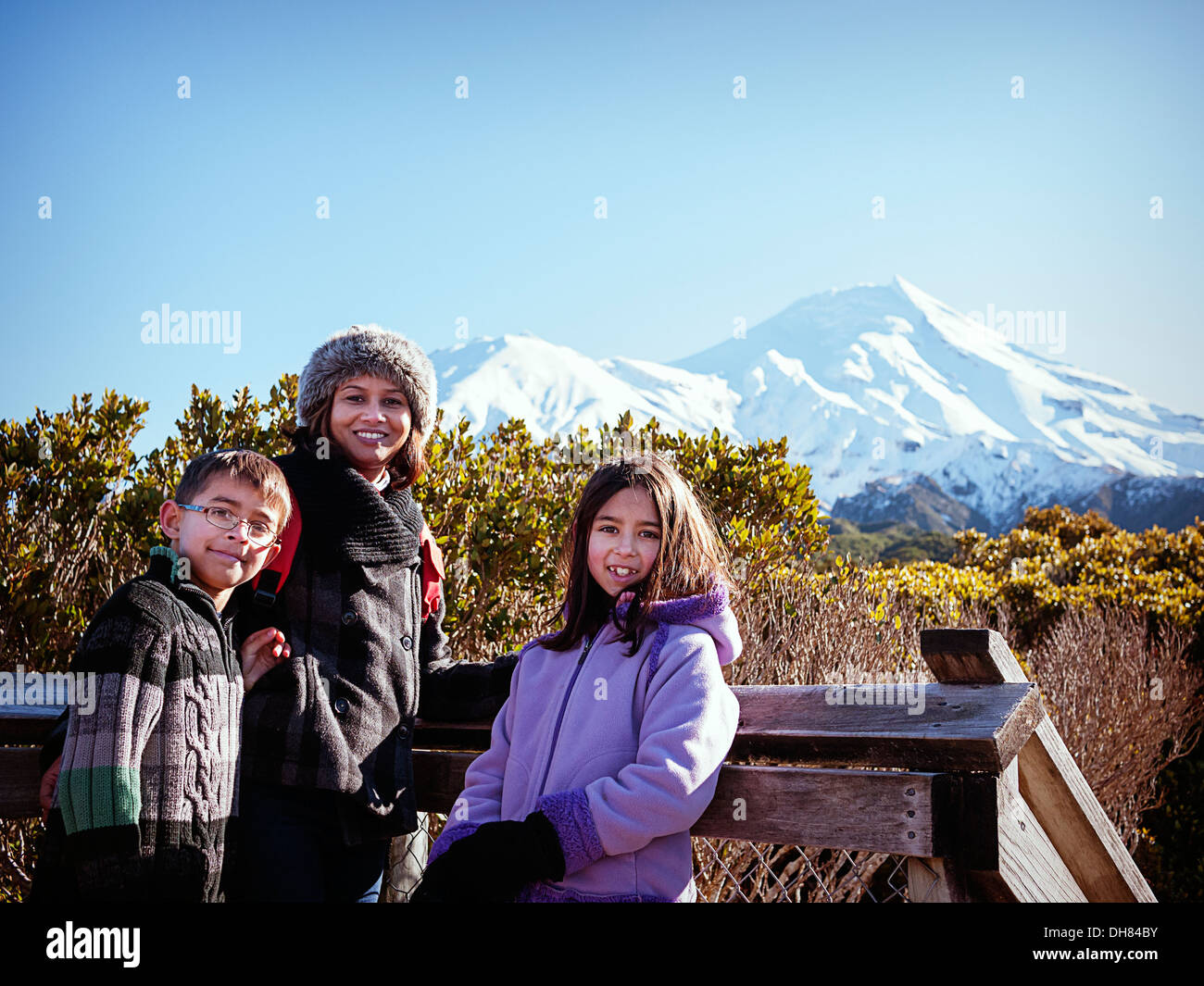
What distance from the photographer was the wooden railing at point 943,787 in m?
1.51

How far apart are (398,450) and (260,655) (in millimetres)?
606

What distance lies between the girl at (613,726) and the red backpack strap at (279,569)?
533 mm

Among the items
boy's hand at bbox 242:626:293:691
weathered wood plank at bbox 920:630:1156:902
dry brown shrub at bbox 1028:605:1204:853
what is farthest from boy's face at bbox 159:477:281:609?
dry brown shrub at bbox 1028:605:1204:853

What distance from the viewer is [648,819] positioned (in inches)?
62.1

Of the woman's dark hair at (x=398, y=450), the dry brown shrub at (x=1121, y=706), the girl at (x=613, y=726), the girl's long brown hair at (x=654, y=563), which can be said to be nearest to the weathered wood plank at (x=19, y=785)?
the woman's dark hair at (x=398, y=450)

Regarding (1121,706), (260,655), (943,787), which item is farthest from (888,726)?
(1121,706)

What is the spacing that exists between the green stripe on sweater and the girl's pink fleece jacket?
21.0 inches

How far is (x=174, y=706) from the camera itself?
166 cm

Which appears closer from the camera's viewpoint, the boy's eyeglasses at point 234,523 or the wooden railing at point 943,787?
the wooden railing at point 943,787

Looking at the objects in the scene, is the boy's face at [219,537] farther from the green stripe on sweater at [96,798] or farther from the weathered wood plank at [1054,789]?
the weathered wood plank at [1054,789]

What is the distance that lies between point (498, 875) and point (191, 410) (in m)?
3.56

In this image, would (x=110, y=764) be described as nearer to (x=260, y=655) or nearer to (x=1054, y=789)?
(x=260, y=655)
